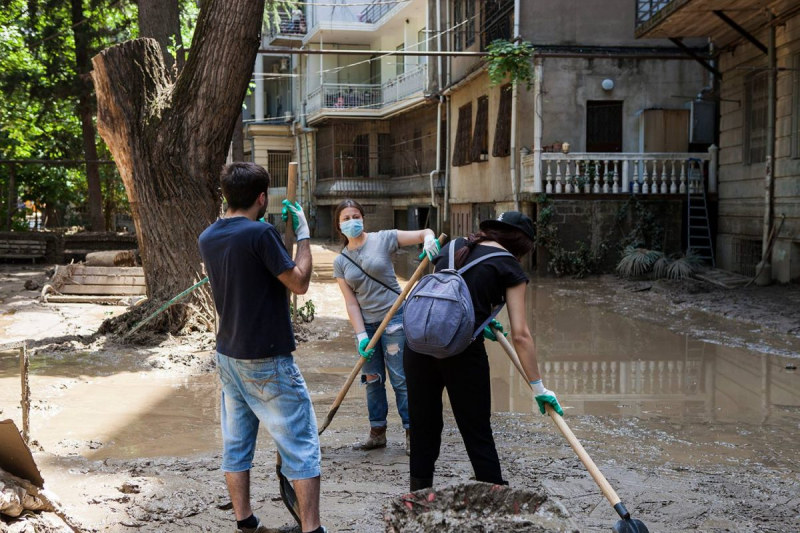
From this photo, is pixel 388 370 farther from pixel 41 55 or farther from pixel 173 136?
pixel 41 55

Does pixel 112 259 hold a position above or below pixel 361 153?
below

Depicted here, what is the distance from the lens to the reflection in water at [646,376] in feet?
22.4

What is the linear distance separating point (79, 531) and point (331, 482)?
144 cm

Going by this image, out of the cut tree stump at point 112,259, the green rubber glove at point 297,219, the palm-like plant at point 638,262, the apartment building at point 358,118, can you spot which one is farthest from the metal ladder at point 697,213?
the green rubber glove at point 297,219

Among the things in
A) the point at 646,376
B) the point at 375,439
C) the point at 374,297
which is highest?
the point at 374,297

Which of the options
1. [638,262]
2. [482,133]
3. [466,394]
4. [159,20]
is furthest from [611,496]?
[482,133]

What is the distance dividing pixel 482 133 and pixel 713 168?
6199mm

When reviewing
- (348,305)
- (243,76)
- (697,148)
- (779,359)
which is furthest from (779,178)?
(348,305)

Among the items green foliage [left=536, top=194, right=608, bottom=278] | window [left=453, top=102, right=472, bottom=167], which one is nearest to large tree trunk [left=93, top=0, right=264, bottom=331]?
green foliage [left=536, top=194, right=608, bottom=278]

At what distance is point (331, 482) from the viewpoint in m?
4.73

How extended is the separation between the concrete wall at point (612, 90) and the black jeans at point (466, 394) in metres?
14.3

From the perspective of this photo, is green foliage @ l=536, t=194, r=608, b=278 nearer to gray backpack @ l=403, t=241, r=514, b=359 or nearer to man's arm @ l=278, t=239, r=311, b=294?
gray backpack @ l=403, t=241, r=514, b=359

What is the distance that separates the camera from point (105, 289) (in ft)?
45.4

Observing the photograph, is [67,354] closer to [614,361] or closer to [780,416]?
[614,361]
